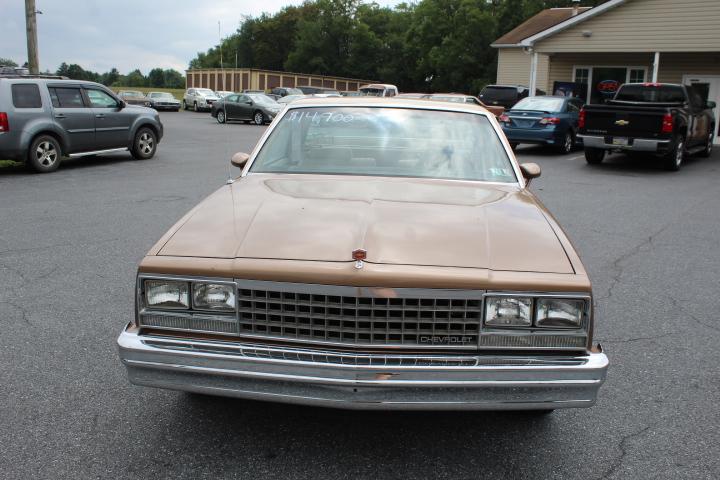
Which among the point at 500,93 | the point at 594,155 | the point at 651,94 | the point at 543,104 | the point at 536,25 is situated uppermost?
the point at 536,25

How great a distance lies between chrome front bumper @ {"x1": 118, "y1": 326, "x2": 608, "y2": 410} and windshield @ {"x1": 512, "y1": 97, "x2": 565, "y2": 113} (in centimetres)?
1582

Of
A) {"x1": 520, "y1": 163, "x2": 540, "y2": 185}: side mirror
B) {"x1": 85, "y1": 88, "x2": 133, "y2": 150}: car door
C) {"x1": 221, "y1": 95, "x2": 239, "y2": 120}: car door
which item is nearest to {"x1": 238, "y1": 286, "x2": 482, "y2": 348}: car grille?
{"x1": 520, "y1": 163, "x2": 540, "y2": 185}: side mirror

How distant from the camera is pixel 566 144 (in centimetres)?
1814

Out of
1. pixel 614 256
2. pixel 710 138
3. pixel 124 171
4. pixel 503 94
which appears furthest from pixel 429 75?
pixel 614 256

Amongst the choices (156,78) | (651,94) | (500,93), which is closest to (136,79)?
(156,78)

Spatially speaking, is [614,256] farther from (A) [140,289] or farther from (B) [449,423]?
(A) [140,289]

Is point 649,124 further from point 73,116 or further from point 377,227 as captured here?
point 377,227

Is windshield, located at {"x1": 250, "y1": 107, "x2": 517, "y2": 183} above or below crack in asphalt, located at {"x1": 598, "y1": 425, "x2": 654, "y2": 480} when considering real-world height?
above

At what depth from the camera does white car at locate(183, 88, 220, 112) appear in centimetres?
4216

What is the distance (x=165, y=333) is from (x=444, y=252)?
4.15 feet

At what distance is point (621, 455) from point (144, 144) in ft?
46.1

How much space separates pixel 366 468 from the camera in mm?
2945

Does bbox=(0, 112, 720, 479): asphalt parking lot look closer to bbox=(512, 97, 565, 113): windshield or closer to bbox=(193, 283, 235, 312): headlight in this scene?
bbox=(193, 283, 235, 312): headlight

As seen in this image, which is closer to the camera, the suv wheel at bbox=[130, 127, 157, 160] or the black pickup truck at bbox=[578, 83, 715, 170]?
the black pickup truck at bbox=[578, 83, 715, 170]
